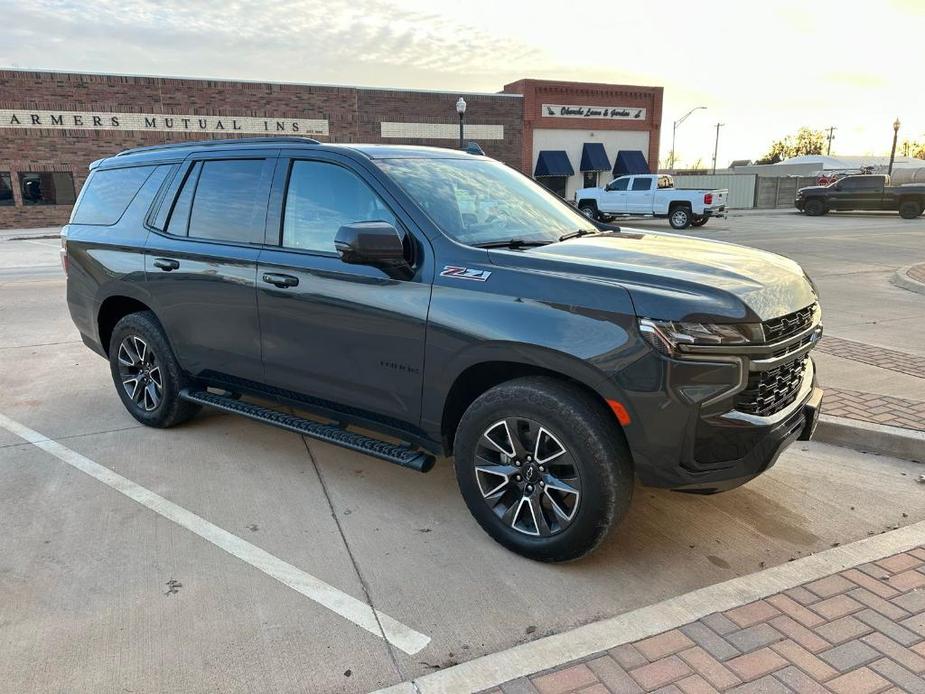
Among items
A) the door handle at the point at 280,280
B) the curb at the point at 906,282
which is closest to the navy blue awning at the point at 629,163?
the curb at the point at 906,282

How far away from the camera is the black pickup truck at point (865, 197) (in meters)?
28.5

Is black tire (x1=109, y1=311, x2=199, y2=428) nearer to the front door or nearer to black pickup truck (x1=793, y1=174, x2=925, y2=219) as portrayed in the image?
the front door

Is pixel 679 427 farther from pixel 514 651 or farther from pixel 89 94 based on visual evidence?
pixel 89 94

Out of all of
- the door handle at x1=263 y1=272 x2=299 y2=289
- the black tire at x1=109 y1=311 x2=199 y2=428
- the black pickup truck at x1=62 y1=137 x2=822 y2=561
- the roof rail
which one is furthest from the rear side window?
the door handle at x1=263 y1=272 x2=299 y2=289

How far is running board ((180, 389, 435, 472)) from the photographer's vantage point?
356 centimetres

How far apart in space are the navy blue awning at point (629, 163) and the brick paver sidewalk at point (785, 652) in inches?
1445

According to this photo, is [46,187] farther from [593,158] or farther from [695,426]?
[695,426]

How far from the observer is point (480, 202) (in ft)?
12.8

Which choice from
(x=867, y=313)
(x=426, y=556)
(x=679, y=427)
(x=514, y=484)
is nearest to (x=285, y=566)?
(x=426, y=556)

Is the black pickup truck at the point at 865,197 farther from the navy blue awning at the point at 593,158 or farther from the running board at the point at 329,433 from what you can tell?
the running board at the point at 329,433

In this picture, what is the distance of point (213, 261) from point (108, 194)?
156cm

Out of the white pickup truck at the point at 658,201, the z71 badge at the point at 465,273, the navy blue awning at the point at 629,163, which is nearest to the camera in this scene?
the z71 badge at the point at 465,273

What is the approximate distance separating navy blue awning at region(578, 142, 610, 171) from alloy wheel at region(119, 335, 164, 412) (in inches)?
1344

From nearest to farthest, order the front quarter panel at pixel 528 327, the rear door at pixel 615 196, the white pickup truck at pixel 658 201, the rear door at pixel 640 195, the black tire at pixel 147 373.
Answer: the front quarter panel at pixel 528 327, the black tire at pixel 147 373, the white pickup truck at pixel 658 201, the rear door at pixel 640 195, the rear door at pixel 615 196
